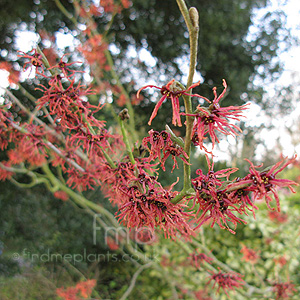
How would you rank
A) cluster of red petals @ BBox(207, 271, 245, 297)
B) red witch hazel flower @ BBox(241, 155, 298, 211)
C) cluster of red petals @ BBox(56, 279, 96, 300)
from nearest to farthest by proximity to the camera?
red witch hazel flower @ BBox(241, 155, 298, 211), cluster of red petals @ BBox(207, 271, 245, 297), cluster of red petals @ BBox(56, 279, 96, 300)

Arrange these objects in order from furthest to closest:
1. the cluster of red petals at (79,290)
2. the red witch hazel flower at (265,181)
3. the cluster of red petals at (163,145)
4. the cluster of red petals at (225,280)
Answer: the cluster of red petals at (79,290) < the cluster of red petals at (225,280) < the cluster of red petals at (163,145) < the red witch hazel flower at (265,181)

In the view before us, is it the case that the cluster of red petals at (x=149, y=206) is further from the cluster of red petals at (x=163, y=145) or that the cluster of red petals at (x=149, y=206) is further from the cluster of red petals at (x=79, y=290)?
the cluster of red petals at (x=79, y=290)

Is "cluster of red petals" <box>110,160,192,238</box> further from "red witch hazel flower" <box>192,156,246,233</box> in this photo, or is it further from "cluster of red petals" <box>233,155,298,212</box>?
"cluster of red petals" <box>233,155,298,212</box>

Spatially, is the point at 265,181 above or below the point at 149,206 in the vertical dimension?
above

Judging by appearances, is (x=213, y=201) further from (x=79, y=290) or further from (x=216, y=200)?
(x=79, y=290)

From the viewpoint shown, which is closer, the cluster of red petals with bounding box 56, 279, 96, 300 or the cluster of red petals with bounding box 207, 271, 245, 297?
the cluster of red petals with bounding box 207, 271, 245, 297

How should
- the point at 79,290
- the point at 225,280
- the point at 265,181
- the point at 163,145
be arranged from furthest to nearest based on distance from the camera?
the point at 79,290 → the point at 225,280 → the point at 163,145 → the point at 265,181

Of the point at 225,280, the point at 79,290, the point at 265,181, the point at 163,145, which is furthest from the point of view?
the point at 79,290

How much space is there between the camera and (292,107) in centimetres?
370

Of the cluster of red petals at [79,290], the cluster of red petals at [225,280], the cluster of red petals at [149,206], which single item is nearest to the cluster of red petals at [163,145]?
the cluster of red petals at [149,206]

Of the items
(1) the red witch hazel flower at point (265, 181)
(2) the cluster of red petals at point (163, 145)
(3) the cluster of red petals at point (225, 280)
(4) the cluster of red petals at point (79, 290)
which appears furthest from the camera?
(4) the cluster of red petals at point (79, 290)

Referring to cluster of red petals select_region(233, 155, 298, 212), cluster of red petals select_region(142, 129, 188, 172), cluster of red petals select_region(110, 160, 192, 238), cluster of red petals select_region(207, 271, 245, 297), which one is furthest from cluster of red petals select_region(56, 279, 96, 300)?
cluster of red petals select_region(233, 155, 298, 212)

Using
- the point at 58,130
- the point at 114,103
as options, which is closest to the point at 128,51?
the point at 114,103

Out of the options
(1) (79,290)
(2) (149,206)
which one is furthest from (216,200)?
(1) (79,290)
